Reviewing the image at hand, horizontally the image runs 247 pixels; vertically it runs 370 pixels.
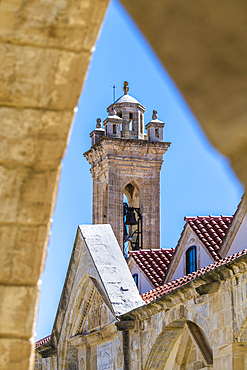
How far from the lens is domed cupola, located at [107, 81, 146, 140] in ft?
139

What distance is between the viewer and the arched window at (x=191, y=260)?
15258mm

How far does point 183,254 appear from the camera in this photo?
51.6ft

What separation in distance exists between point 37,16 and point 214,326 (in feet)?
28.3

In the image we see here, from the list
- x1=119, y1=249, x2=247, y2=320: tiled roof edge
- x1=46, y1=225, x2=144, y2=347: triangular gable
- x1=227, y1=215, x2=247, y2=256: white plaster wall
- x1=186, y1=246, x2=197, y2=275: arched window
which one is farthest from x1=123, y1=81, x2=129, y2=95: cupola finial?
x1=119, y1=249, x2=247, y2=320: tiled roof edge

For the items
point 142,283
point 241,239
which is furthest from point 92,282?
point 241,239

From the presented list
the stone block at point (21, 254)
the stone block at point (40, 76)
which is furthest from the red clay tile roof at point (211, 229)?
the stone block at point (40, 76)

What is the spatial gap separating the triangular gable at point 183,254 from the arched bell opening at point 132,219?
75.3 ft

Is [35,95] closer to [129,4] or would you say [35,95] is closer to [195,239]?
[129,4]

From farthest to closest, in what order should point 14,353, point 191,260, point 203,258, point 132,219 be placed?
1. point 132,219
2. point 191,260
3. point 203,258
4. point 14,353

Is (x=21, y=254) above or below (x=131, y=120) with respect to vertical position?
below

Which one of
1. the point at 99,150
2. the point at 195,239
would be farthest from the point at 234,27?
the point at 99,150

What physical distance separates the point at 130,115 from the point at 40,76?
41297mm

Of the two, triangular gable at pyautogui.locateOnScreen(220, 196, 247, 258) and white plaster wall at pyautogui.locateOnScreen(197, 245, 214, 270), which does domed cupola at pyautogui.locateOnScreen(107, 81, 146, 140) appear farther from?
triangular gable at pyautogui.locateOnScreen(220, 196, 247, 258)

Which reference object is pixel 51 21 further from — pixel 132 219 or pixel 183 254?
pixel 132 219
